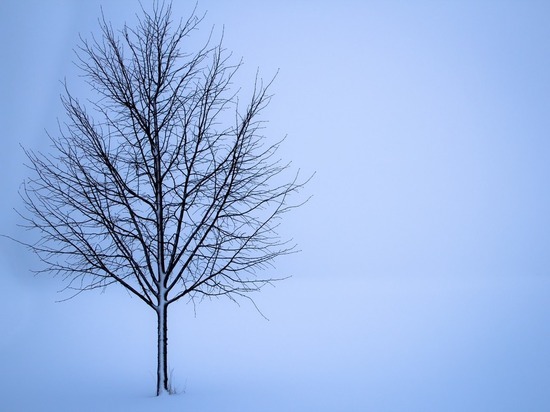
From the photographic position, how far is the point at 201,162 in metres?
8.26

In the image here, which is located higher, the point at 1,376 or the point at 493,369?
the point at 1,376

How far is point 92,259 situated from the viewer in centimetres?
806

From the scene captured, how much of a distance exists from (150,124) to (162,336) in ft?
10.7

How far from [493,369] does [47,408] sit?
798cm

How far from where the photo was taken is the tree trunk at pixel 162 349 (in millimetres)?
7871

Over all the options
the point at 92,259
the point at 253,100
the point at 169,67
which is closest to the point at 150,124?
the point at 169,67

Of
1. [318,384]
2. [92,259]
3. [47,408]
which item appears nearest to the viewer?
[47,408]

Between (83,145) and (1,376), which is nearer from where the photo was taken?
(83,145)

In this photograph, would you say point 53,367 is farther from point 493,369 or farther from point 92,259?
point 493,369

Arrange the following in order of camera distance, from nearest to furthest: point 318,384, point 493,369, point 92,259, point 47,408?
point 47,408 → point 92,259 → point 318,384 → point 493,369

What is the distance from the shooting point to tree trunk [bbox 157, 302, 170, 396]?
7871mm

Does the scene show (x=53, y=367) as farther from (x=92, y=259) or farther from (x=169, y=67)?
(x=169, y=67)

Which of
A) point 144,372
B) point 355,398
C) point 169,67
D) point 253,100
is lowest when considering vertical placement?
point 355,398

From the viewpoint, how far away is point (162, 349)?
7875 mm
